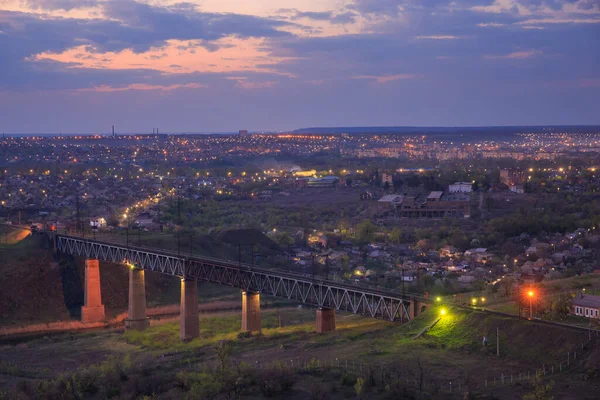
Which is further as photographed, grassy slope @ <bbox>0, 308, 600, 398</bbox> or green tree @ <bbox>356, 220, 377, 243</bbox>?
green tree @ <bbox>356, 220, 377, 243</bbox>

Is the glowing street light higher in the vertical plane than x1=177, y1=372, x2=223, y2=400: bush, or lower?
higher

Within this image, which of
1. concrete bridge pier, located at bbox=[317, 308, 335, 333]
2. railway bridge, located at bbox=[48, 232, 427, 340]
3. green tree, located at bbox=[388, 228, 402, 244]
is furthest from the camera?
green tree, located at bbox=[388, 228, 402, 244]

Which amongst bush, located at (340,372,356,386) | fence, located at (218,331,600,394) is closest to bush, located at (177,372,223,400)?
fence, located at (218,331,600,394)

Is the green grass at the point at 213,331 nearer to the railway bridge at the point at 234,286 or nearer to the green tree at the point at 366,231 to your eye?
the railway bridge at the point at 234,286

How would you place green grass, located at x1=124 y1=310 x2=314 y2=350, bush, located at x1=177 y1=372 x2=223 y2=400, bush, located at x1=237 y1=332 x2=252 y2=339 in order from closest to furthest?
1. bush, located at x1=177 y1=372 x2=223 y2=400
2. bush, located at x1=237 y1=332 x2=252 y2=339
3. green grass, located at x1=124 y1=310 x2=314 y2=350

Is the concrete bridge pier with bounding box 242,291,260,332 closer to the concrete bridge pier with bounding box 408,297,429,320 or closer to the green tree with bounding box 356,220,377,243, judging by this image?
the concrete bridge pier with bounding box 408,297,429,320

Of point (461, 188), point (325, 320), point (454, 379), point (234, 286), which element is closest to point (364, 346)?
point (325, 320)

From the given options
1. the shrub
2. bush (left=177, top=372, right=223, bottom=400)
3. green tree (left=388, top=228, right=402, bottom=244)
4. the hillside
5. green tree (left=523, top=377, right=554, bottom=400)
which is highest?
green tree (left=523, top=377, right=554, bottom=400)

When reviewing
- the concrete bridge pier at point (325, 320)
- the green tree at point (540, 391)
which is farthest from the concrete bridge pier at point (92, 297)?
the green tree at point (540, 391)
